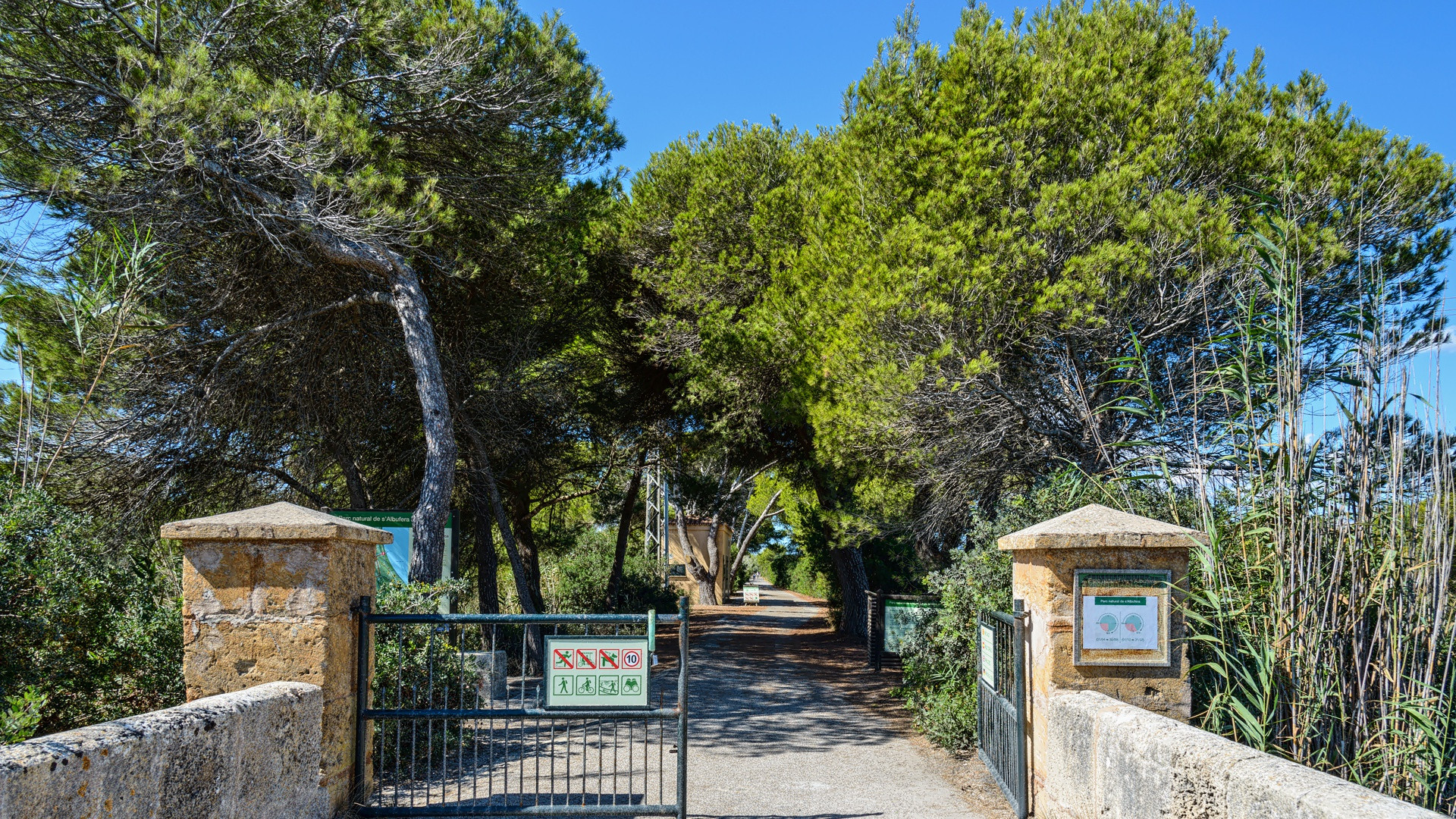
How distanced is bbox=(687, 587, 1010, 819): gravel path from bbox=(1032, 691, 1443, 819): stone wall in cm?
138

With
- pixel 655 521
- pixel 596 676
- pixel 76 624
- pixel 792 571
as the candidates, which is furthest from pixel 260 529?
pixel 792 571

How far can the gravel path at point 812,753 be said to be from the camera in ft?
20.4

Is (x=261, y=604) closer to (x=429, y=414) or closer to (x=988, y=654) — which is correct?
(x=988, y=654)

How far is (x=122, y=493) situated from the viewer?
10.8 m

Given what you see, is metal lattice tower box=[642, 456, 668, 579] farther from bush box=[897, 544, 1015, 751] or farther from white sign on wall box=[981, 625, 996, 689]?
white sign on wall box=[981, 625, 996, 689]

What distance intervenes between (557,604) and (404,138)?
41.3 ft

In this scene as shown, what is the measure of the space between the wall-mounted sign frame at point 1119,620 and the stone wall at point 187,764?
399 centimetres

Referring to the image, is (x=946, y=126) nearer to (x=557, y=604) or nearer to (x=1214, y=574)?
(x=1214, y=574)

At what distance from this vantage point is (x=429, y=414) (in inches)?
408

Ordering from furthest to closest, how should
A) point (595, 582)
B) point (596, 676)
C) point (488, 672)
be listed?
point (595, 582), point (488, 672), point (596, 676)

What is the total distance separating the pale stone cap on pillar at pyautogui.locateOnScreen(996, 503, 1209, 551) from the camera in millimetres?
4836

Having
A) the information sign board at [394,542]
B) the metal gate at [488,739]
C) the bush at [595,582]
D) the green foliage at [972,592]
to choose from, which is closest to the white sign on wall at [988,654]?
the green foliage at [972,592]

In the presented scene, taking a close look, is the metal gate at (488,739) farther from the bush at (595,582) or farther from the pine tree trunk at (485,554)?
the bush at (595,582)

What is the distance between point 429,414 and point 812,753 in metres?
5.54
